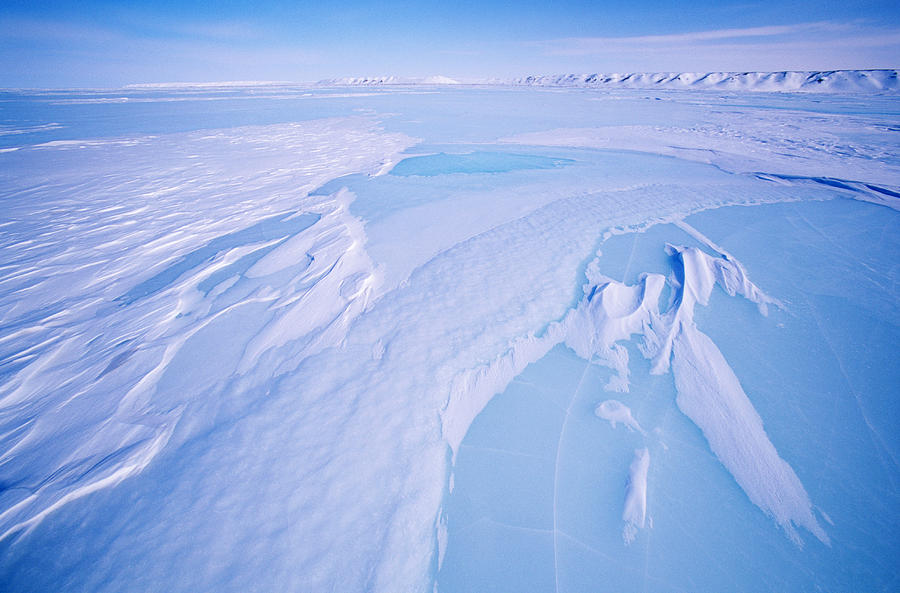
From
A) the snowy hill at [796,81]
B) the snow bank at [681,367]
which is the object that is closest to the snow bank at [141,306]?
the snow bank at [681,367]

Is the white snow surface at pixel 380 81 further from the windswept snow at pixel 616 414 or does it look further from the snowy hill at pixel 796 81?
the windswept snow at pixel 616 414

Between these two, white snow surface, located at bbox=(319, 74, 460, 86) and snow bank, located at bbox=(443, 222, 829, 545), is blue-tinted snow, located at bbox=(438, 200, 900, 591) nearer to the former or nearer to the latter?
snow bank, located at bbox=(443, 222, 829, 545)

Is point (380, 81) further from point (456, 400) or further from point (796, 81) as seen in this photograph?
point (456, 400)

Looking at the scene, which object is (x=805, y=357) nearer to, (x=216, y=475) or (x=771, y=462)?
(x=771, y=462)

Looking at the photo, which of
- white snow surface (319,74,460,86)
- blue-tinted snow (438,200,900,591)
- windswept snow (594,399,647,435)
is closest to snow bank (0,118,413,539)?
blue-tinted snow (438,200,900,591)

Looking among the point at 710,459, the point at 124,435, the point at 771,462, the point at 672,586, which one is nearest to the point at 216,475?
the point at 124,435

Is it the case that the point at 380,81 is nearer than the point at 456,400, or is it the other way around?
the point at 456,400

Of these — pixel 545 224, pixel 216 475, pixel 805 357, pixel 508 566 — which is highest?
pixel 545 224

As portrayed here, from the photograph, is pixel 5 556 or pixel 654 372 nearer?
pixel 5 556

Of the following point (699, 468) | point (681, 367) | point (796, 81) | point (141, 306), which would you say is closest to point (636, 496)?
point (699, 468)
